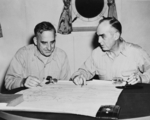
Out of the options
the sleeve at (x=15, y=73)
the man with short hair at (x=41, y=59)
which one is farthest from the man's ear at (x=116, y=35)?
the sleeve at (x=15, y=73)

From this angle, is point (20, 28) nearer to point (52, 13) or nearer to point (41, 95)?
point (52, 13)

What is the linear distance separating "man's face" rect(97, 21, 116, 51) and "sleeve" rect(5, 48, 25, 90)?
88 cm

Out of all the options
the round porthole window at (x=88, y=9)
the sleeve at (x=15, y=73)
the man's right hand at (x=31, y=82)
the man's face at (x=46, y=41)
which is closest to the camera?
the man's right hand at (x=31, y=82)

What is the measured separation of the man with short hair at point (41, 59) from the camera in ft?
7.05

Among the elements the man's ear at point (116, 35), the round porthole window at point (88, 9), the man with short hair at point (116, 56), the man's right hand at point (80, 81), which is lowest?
the man's right hand at point (80, 81)

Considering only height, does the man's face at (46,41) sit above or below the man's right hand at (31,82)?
above

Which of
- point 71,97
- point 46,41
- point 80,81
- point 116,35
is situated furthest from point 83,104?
point 116,35

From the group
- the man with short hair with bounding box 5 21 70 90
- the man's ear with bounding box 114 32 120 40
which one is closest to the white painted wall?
the man with short hair with bounding box 5 21 70 90

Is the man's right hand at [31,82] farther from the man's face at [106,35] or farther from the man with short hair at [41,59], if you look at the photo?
the man's face at [106,35]

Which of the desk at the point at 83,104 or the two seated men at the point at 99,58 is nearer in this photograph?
the desk at the point at 83,104

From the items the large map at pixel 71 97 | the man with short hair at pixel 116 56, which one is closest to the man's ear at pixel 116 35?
the man with short hair at pixel 116 56

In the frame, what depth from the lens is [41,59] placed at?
7.59 feet

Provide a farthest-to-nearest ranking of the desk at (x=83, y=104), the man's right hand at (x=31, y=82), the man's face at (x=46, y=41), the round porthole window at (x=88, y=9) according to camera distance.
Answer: the round porthole window at (x=88, y=9) → the man's face at (x=46, y=41) → the man's right hand at (x=31, y=82) → the desk at (x=83, y=104)

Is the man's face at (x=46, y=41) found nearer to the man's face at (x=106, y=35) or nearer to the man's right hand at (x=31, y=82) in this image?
the man's face at (x=106, y=35)
